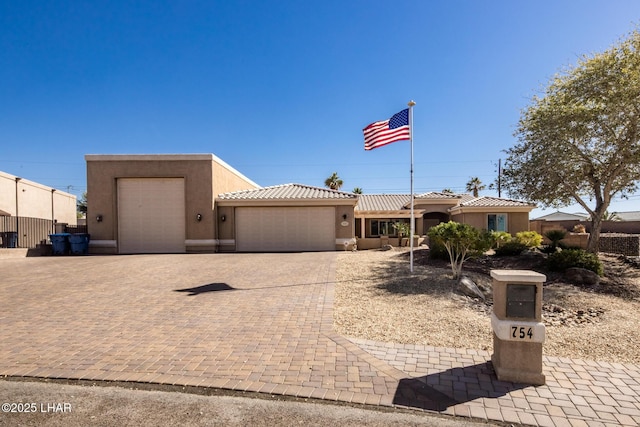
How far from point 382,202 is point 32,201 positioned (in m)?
27.6

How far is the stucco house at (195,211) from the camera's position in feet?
62.4

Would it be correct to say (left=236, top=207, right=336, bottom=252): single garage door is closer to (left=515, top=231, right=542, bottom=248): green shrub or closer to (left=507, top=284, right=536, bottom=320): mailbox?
(left=515, top=231, right=542, bottom=248): green shrub

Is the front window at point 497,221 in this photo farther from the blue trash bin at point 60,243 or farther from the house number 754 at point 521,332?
the blue trash bin at point 60,243

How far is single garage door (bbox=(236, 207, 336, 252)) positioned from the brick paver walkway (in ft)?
38.6

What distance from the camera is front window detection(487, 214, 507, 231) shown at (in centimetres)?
2361

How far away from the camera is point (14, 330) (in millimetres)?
5727

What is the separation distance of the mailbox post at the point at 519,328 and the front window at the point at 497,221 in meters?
21.4

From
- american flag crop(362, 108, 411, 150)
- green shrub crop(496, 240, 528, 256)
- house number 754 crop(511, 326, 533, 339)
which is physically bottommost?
green shrub crop(496, 240, 528, 256)

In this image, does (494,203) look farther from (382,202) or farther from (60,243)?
(60,243)

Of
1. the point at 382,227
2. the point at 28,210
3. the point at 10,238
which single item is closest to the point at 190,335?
the point at 10,238

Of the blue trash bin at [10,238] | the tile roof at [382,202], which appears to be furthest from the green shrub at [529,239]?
the blue trash bin at [10,238]

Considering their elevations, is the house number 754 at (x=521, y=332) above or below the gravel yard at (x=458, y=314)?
above

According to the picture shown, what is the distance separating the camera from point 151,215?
19.3 metres

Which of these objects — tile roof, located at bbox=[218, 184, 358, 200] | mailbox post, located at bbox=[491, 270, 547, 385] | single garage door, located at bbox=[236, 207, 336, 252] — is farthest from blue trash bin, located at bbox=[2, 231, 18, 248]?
mailbox post, located at bbox=[491, 270, 547, 385]
